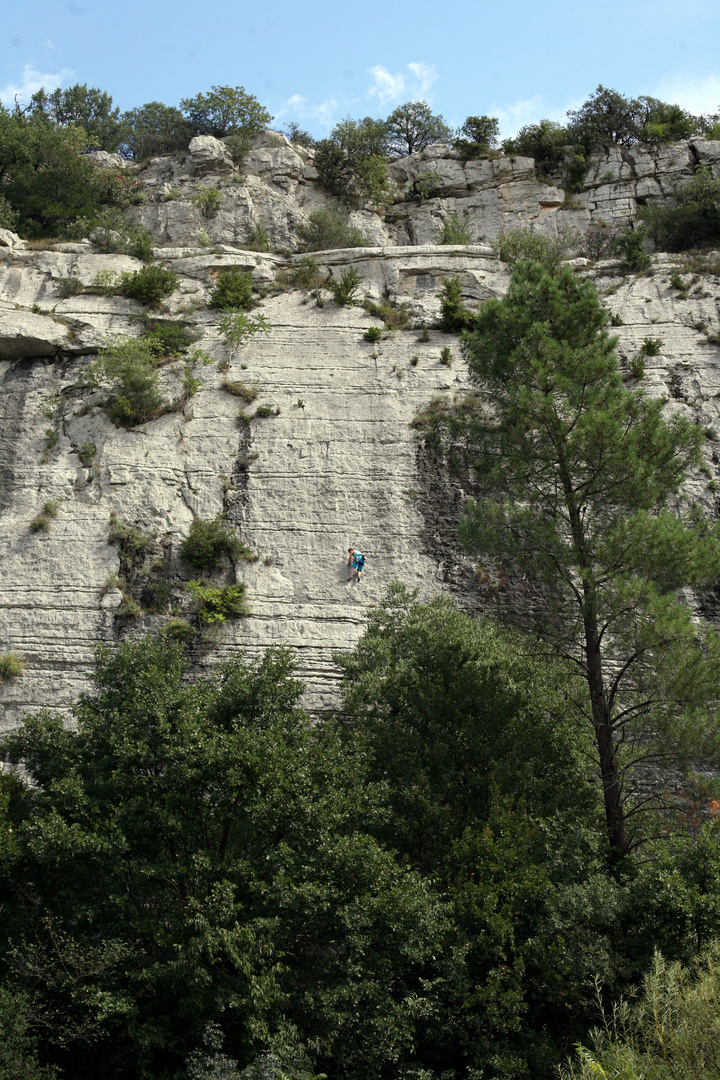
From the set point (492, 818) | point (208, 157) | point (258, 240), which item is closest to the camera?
point (492, 818)

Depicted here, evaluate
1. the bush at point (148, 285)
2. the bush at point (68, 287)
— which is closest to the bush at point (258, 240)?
the bush at point (148, 285)

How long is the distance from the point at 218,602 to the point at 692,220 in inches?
722

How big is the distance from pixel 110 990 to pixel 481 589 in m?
9.58

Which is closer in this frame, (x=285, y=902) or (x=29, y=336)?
(x=285, y=902)

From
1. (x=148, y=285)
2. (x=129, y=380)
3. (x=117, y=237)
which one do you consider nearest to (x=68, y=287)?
(x=148, y=285)

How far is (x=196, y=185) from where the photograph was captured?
26.6 metres

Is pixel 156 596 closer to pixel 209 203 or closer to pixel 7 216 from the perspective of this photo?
pixel 7 216

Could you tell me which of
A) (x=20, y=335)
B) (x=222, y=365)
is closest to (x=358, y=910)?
(x=222, y=365)

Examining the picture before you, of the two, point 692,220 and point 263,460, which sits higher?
point 692,220

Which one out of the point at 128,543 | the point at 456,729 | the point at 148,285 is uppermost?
the point at 148,285

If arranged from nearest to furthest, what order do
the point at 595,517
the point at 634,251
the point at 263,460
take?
the point at 595,517, the point at 263,460, the point at 634,251

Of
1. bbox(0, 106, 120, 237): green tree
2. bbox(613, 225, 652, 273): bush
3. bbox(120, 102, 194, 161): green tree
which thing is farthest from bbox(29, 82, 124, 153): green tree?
bbox(613, 225, 652, 273): bush

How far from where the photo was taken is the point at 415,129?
30922 mm

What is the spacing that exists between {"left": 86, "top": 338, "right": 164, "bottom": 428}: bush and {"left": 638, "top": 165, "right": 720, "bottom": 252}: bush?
1524 centimetres
